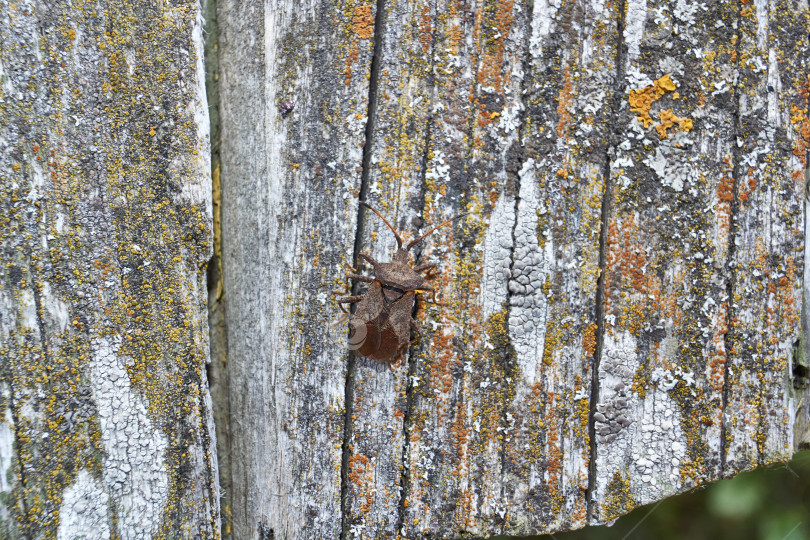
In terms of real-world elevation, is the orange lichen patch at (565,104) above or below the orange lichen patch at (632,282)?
above

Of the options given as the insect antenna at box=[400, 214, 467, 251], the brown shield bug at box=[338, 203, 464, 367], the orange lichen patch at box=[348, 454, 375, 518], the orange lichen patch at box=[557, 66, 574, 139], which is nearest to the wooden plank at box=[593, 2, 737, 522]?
the orange lichen patch at box=[557, 66, 574, 139]

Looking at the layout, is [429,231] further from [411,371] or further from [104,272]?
[104,272]

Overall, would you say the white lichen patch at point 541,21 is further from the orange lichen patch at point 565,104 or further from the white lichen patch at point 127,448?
the white lichen patch at point 127,448

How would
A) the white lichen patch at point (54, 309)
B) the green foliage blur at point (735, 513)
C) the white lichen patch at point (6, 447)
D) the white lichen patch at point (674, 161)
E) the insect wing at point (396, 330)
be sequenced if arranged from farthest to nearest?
the green foliage blur at point (735, 513)
the white lichen patch at point (674, 161)
the insect wing at point (396, 330)
the white lichen patch at point (54, 309)
the white lichen patch at point (6, 447)

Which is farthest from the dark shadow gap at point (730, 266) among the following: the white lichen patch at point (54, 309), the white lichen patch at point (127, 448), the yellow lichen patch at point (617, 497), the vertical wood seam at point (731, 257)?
the white lichen patch at point (54, 309)

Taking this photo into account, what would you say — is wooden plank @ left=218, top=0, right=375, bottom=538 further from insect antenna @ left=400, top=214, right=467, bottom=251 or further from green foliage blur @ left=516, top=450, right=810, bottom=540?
green foliage blur @ left=516, top=450, right=810, bottom=540

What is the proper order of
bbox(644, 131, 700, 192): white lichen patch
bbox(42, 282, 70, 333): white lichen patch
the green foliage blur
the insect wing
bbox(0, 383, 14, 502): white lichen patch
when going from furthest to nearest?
the green foliage blur < bbox(644, 131, 700, 192): white lichen patch < the insect wing < bbox(42, 282, 70, 333): white lichen patch < bbox(0, 383, 14, 502): white lichen patch

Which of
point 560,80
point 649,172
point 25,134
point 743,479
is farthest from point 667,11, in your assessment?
point 25,134
